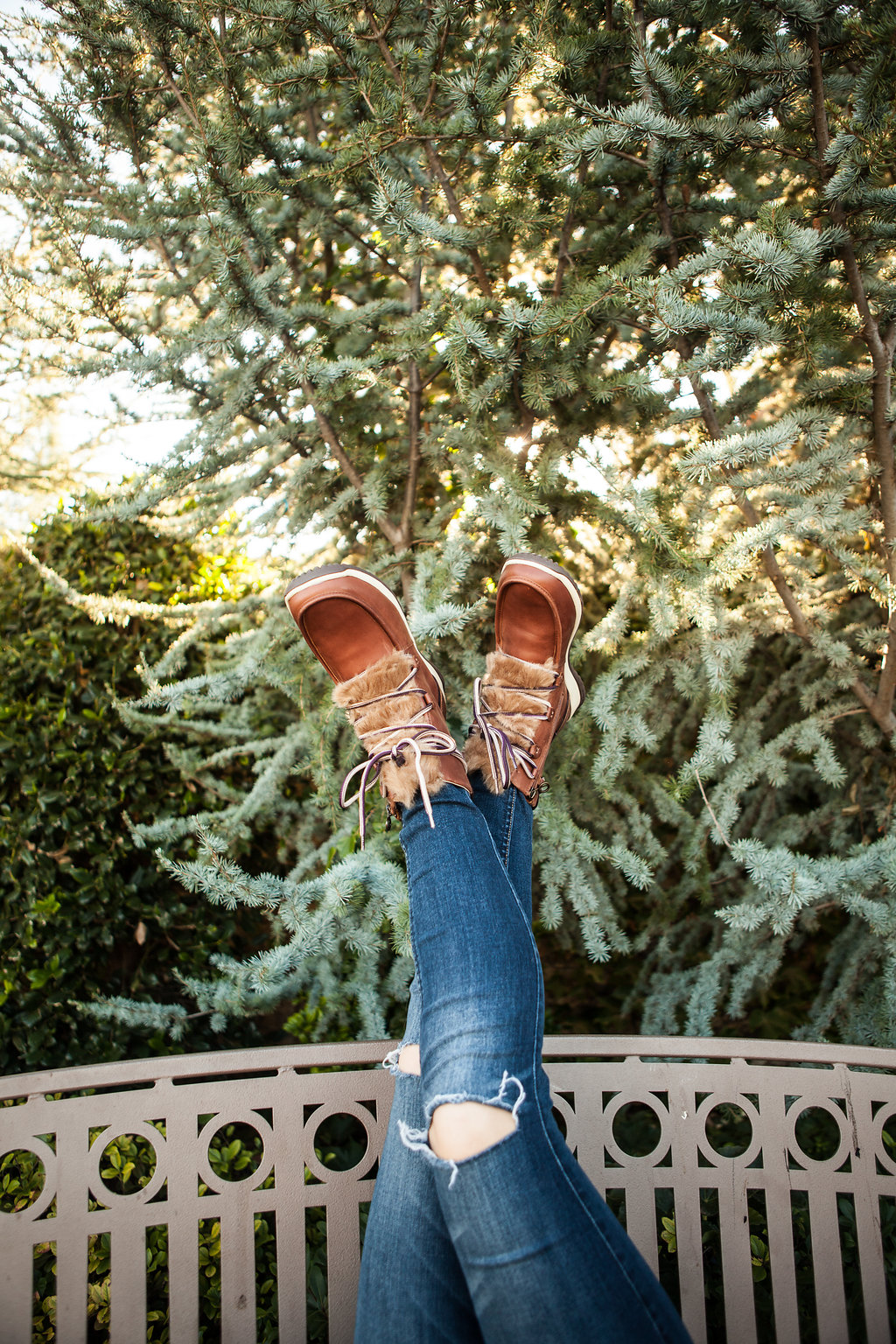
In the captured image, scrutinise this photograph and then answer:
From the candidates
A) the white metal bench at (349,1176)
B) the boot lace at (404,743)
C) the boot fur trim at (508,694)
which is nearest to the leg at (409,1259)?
the white metal bench at (349,1176)

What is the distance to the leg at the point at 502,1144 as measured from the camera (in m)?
0.85

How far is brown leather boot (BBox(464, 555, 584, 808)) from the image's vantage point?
57.3 inches

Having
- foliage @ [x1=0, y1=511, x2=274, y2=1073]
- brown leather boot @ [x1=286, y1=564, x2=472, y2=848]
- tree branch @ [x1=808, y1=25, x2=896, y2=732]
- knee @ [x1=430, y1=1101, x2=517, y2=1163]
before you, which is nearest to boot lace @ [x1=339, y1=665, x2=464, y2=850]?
brown leather boot @ [x1=286, y1=564, x2=472, y2=848]

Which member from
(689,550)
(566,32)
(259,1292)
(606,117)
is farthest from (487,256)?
(259,1292)

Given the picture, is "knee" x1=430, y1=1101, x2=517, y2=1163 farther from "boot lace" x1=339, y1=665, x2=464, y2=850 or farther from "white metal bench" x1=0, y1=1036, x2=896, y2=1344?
"boot lace" x1=339, y1=665, x2=464, y2=850

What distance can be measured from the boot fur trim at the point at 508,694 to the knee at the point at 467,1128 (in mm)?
626

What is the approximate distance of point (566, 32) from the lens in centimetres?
137

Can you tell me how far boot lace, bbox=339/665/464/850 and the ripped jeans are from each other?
12 centimetres

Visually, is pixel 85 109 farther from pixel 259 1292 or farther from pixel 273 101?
pixel 259 1292

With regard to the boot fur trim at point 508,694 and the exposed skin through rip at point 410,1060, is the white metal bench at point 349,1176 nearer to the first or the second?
the exposed skin through rip at point 410,1060

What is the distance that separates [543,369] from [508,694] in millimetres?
729

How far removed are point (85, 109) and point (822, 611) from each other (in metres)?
2.06

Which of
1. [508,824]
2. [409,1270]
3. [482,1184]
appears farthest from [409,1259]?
[508,824]

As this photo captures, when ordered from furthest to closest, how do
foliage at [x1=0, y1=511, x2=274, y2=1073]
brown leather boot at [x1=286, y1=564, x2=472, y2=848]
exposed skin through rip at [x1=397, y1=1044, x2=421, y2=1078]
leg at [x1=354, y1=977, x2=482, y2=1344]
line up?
foliage at [x1=0, y1=511, x2=274, y2=1073], brown leather boot at [x1=286, y1=564, x2=472, y2=848], exposed skin through rip at [x1=397, y1=1044, x2=421, y2=1078], leg at [x1=354, y1=977, x2=482, y2=1344]
